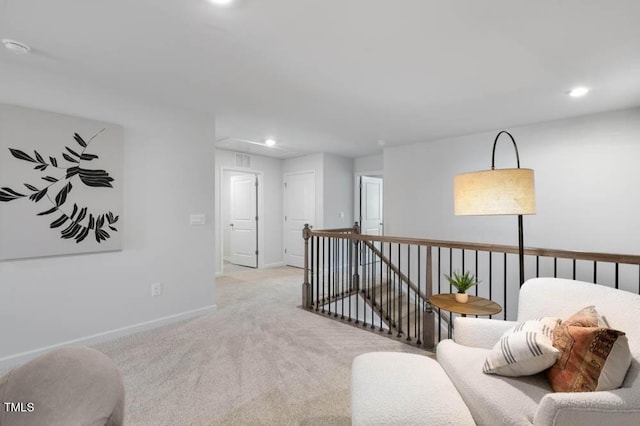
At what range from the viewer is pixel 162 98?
3.04 meters

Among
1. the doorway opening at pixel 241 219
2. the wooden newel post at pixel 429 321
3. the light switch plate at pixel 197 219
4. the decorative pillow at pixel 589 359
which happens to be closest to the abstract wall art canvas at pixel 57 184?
the light switch plate at pixel 197 219

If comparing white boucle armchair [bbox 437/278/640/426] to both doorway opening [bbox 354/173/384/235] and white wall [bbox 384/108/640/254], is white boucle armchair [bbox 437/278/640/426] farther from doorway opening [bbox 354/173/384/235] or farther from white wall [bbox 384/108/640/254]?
doorway opening [bbox 354/173/384/235]

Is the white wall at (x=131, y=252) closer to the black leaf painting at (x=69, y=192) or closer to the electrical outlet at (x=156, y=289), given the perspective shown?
the electrical outlet at (x=156, y=289)

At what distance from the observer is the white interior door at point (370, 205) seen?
658cm

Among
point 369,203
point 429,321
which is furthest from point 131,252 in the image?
Answer: point 369,203

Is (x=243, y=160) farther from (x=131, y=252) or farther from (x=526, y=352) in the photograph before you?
(x=526, y=352)

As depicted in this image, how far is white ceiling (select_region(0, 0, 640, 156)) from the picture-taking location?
1.74 m

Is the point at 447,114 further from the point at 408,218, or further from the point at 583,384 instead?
the point at 583,384

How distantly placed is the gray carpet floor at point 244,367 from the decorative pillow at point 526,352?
3.00 ft

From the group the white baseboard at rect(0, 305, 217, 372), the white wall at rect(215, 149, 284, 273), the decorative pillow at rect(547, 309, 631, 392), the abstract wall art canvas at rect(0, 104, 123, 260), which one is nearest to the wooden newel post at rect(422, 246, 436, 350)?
the decorative pillow at rect(547, 309, 631, 392)

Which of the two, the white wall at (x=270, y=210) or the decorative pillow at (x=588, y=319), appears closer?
the decorative pillow at (x=588, y=319)

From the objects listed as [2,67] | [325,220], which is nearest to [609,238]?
[325,220]

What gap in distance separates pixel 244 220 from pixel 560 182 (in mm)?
5432

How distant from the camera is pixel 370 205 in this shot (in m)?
6.74
